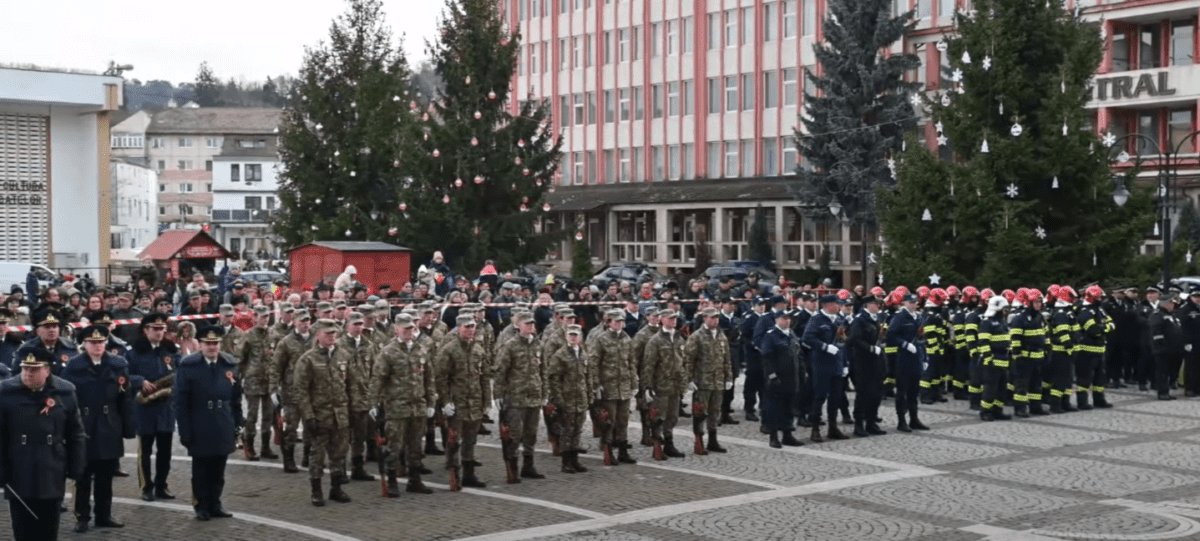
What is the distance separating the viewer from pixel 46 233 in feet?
158

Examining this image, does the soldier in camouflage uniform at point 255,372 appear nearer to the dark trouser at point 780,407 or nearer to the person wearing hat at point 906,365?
the dark trouser at point 780,407

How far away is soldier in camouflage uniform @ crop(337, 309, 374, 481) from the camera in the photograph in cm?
1527

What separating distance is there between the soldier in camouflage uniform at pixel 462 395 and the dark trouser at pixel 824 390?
5503mm

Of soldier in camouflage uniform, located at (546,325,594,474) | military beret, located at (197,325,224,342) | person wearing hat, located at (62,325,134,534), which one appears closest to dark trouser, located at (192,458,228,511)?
person wearing hat, located at (62,325,134,534)

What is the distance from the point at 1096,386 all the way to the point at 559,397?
11040 mm

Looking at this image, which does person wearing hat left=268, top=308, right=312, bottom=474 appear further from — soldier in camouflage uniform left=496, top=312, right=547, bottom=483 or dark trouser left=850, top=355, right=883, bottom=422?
dark trouser left=850, top=355, right=883, bottom=422

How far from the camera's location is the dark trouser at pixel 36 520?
11539 millimetres

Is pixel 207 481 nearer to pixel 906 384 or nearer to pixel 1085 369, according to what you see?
pixel 906 384

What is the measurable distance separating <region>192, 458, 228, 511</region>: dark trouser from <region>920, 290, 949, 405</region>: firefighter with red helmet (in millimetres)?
13396

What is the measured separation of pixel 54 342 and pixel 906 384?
38.7ft

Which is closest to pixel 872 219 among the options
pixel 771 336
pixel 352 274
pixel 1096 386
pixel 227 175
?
pixel 352 274

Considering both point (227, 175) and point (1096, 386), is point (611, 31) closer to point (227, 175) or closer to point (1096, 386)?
point (1096, 386)

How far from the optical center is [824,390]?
1975 cm

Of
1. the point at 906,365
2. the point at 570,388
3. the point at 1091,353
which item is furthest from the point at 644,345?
the point at 1091,353
